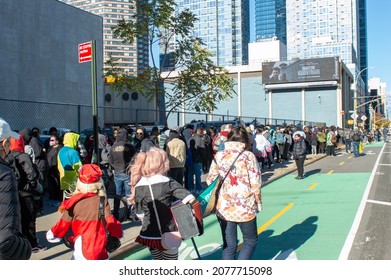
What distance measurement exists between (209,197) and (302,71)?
→ 6184 centimetres

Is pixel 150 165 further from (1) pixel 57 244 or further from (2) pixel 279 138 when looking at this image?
(2) pixel 279 138

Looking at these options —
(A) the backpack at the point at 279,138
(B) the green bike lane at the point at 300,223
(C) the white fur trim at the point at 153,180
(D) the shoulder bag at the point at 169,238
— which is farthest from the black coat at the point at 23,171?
(A) the backpack at the point at 279,138

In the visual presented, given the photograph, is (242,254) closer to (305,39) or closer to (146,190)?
(146,190)

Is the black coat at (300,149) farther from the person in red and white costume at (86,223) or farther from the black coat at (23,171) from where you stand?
the person in red and white costume at (86,223)

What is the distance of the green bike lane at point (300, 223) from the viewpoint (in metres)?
6.65

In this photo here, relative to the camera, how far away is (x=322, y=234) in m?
7.58

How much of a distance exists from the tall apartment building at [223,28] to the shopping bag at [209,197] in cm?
A: 17755

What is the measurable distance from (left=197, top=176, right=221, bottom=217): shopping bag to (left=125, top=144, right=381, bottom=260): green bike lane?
5.08 ft

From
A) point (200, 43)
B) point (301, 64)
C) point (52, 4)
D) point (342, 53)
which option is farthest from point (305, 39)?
point (200, 43)

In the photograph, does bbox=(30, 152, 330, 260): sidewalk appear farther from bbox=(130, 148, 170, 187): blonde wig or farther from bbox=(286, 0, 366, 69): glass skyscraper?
bbox=(286, 0, 366, 69): glass skyscraper

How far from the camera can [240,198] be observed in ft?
16.1

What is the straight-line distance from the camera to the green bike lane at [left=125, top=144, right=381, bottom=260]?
6652mm

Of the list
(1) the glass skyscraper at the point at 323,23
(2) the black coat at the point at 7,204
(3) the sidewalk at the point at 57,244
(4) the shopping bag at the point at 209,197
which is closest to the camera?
(2) the black coat at the point at 7,204
